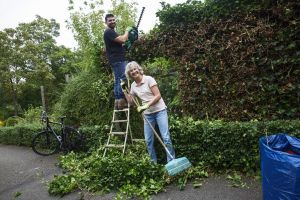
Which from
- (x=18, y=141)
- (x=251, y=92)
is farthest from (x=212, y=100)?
(x=18, y=141)

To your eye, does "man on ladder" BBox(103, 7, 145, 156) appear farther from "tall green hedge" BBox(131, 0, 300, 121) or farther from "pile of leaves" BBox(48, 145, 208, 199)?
"tall green hedge" BBox(131, 0, 300, 121)

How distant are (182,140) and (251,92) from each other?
1.68m

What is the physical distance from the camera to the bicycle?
7.78 metres

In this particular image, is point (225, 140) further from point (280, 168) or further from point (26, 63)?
point (26, 63)

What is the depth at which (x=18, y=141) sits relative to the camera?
11.0 m

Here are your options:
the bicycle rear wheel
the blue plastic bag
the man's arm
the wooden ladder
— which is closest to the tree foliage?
the bicycle rear wheel

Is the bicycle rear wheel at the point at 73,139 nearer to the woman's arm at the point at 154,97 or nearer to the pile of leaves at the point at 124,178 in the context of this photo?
the pile of leaves at the point at 124,178

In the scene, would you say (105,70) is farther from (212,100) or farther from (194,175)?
(194,175)

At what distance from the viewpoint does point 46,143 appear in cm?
874

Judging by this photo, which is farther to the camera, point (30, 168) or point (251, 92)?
point (30, 168)

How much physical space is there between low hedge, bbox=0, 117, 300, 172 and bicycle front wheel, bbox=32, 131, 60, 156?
4.15 meters

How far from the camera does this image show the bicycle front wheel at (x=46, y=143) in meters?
8.55

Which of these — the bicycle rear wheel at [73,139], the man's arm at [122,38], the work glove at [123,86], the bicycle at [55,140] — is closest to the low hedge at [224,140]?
the work glove at [123,86]

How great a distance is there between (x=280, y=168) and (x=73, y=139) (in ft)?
19.5
